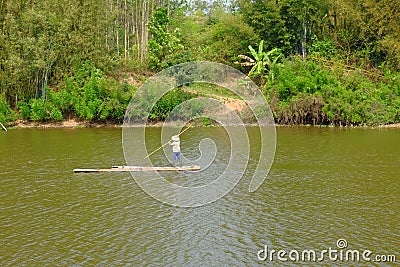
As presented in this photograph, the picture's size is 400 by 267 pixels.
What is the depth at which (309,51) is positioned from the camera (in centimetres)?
3684

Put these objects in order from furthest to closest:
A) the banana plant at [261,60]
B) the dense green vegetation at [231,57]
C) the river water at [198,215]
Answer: the banana plant at [261,60] → the dense green vegetation at [231,57] → the river water at [198,215]

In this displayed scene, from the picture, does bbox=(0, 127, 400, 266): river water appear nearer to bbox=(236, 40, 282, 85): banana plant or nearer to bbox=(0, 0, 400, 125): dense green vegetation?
bbox=(0, 0, 400, 125): dense green vegetation

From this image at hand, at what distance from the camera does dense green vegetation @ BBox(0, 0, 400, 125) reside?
31422 millimetres

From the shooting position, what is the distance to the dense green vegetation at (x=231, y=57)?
31422mm

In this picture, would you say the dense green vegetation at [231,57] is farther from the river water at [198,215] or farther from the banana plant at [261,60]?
the river water at [198,215]

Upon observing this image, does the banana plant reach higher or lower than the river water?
higher

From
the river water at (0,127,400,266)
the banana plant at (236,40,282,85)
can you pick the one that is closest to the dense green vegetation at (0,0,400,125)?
the banana plant at (236,40,282,85)

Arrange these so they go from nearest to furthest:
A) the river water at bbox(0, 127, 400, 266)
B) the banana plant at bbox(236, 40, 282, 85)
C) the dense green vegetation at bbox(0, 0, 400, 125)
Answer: the river water at bbox(0, 127, 400, 266)
the dense green vegetation at bbox(0, 0, 400, 125)
the banana plant at bbox(236, 40, 282, 85)

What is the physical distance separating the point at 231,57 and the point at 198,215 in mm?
27243

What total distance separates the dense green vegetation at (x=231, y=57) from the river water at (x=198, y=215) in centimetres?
1162

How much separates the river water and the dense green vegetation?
11621 millimetres

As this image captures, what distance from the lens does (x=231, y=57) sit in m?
38.4

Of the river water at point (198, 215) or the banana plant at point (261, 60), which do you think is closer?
the river water at point (198, 215)

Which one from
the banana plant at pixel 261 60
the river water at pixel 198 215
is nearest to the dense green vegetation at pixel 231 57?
the banana plant at pixel 261 60
